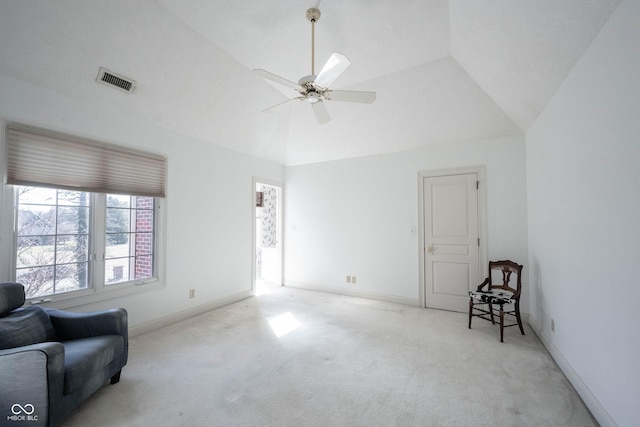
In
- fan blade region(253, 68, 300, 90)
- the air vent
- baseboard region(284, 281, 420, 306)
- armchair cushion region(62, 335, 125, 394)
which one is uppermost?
the air vent

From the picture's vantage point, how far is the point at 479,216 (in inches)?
158

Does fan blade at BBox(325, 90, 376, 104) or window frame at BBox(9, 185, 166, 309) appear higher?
fan blade at BBox(325, 90, 376, 104)

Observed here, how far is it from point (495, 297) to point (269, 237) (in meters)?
5.10

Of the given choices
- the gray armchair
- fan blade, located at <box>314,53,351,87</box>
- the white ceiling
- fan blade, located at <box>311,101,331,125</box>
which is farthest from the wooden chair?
the gray armchair

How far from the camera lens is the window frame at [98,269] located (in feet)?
8.00

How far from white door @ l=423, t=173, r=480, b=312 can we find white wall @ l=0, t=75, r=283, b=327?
118 inches

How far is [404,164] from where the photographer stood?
4594 millimetres

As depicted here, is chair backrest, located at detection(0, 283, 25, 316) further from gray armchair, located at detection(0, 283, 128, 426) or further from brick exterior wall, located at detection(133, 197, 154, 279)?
brick exterior wall, located at detection(133, 197, 154, 279)

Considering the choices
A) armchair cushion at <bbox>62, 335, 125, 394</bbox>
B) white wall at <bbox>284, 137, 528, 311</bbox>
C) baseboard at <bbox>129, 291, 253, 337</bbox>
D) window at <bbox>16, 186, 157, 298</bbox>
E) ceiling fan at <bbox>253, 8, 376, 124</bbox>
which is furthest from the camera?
white wall at <bbox>284, 137, 528, 311</bbox>

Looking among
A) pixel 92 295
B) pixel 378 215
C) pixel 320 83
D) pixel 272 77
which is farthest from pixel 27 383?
pixel 378 215

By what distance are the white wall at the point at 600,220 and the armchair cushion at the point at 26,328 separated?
12.3 ft

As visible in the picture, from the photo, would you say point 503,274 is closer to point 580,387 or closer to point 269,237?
point 580,387

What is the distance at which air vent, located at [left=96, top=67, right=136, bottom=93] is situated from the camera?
2711mm

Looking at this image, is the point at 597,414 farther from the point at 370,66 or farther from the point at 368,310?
the point at 370,66
